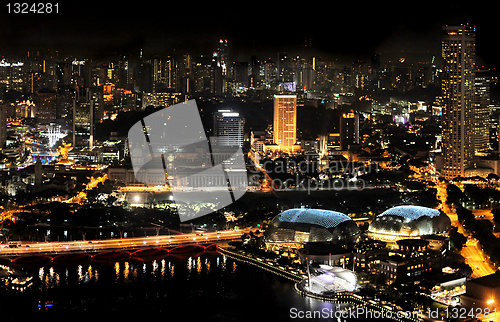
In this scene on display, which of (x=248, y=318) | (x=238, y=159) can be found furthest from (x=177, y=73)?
(x=248, y=318)

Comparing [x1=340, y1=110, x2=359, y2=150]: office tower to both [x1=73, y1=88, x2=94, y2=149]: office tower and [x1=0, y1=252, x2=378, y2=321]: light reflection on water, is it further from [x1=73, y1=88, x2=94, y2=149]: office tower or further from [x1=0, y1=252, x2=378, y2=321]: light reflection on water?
[x1=0, y1=252, x2=378, y2=321]: light reflection on water

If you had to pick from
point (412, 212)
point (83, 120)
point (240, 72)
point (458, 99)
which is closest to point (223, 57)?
point (240, 72)

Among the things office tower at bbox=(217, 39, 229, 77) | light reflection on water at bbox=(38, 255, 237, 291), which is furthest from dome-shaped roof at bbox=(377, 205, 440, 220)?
office tower at bbox=(217, 39, 229, 77)

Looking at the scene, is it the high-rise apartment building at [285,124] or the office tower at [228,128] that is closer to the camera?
the office tower at [228,128]

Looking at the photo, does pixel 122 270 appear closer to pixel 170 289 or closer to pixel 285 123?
pixel 170 289

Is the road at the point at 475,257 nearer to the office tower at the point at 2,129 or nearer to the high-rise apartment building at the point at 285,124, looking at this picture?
the high-rise apartment building at the point at 285,124

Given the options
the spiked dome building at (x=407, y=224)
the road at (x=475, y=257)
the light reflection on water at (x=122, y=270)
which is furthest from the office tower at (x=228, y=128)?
the light reflection on water at (x=122, y=270)
